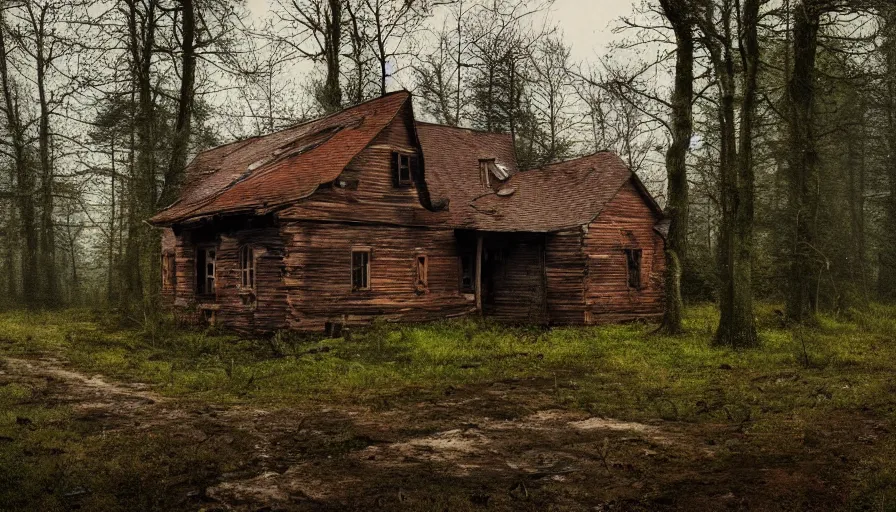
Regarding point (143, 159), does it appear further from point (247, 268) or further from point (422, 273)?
point (422, 273)

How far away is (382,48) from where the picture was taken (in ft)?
95.5

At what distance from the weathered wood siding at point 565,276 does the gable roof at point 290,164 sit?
7256 mm

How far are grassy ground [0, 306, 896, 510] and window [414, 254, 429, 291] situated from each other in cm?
404

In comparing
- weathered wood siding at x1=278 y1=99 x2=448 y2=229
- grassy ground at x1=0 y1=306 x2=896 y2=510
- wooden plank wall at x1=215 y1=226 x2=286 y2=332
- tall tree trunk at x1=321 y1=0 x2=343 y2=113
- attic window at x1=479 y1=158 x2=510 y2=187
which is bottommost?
grassy ground at x1=0 y1=306 x2=896 y2=510

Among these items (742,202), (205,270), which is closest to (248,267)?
(205,270)

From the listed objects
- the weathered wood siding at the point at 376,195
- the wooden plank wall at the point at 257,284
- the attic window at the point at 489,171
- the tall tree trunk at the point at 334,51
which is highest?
the tall tree trunk at the point at 334,51

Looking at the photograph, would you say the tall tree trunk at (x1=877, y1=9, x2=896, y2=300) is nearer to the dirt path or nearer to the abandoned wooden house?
the abandoned wooden house

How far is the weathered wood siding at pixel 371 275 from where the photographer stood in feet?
62.5

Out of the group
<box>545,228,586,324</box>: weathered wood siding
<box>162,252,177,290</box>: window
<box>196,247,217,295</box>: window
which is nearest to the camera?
<box>545,228,586,324</box>: weathered wood siding

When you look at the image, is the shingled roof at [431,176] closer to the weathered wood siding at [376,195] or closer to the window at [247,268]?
the weathered wood siding at [376,195]

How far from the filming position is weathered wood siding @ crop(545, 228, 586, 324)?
73.3 ft

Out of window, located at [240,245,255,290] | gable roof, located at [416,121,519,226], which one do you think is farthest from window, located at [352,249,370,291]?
gable roof, located at [416,121,519,226]

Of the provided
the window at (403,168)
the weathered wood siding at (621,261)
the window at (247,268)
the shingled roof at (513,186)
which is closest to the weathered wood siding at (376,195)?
the window at (403,168)

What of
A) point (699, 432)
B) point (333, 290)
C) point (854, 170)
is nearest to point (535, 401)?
point (699, 432)
